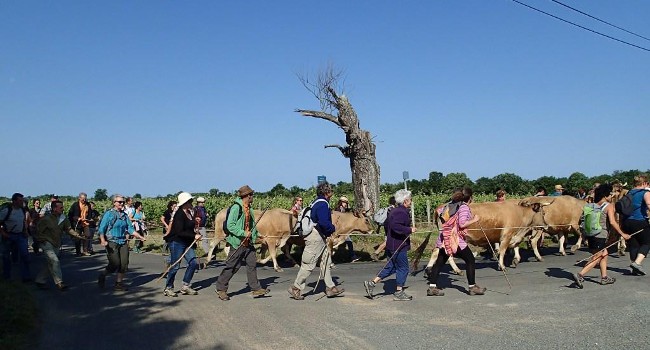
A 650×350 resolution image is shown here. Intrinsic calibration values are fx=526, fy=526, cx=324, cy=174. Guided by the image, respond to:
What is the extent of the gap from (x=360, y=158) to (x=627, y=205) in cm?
1131

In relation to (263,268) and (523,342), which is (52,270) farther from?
(523,342)

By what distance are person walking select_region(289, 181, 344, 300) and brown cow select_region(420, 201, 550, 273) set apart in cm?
445

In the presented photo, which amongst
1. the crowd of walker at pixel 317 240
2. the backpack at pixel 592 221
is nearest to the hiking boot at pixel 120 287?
the crowd of walker at pixel 317 240

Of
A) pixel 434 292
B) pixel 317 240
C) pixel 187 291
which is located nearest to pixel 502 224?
pixel 434 292

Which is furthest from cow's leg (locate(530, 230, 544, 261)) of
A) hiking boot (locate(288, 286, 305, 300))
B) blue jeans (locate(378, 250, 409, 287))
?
hiking boot (locate(288, 286, 305, 300))

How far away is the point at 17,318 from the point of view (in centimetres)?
774

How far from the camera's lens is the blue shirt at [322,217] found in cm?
914

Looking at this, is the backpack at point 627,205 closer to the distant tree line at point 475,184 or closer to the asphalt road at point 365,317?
the asphalt road at point 365,317

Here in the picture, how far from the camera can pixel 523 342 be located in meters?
6.29

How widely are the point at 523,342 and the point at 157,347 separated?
444 centimetres

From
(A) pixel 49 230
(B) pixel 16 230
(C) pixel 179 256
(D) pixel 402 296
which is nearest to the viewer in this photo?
(D) pixel 402 296

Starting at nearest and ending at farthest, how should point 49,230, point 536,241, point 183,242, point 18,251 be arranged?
1. point 183,242
2. point 49,230
3. point 18,251
4. point 536,241

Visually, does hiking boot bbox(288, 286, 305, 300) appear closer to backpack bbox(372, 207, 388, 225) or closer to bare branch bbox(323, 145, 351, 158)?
backpack bbox(372, 207, 388, 225)

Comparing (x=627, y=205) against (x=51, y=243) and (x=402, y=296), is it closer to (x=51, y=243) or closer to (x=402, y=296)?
(x=402, y=296)
